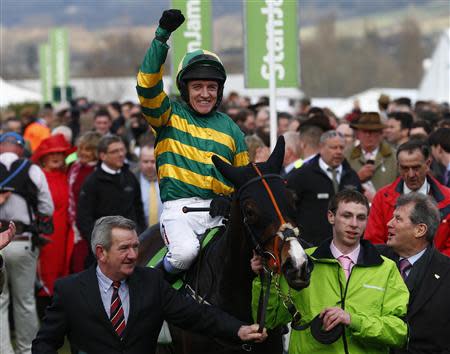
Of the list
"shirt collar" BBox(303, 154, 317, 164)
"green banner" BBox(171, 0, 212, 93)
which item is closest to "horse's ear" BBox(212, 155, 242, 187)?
"shirt collar" BBox(303, 154, 317, 164)

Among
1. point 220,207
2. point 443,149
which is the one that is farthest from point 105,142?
point 220,207

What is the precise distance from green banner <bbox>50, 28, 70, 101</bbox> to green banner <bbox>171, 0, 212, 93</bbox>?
98.3ft

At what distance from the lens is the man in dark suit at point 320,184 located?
10492mm

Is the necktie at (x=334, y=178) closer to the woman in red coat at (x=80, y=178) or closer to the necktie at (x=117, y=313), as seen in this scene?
the woman in red coat at (x=80, y=178)

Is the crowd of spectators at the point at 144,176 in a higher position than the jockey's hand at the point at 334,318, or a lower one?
higher

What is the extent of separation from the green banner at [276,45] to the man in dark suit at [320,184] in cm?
157

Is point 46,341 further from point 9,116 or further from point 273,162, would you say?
point 9,116

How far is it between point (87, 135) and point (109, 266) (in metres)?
6.64

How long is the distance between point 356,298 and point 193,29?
8.72 meters

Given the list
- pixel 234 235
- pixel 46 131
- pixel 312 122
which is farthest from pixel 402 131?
pixel 234 235

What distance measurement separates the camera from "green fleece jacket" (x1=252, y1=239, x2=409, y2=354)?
6121mm

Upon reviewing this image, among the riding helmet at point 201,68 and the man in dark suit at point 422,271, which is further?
the riding helmet at point 201,68

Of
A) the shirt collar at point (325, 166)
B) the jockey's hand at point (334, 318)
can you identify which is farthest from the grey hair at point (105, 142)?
the jockey's hand at point (334, 318)

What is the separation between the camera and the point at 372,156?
1227cm
